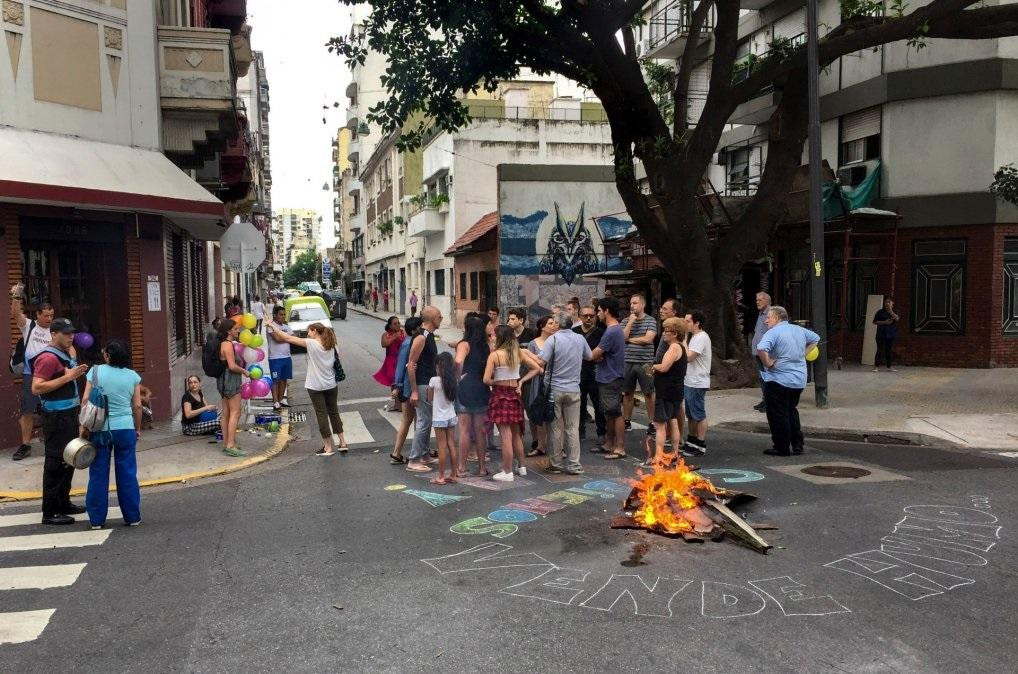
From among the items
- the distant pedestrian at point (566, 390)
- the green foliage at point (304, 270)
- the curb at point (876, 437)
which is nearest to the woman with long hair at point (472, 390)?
the distant pedestrian at point (566, 390)

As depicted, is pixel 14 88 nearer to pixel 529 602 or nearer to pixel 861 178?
pixel 529 602

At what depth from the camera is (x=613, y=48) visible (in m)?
13.8

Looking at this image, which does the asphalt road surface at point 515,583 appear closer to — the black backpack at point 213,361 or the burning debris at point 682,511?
the burning debris at point 682,511

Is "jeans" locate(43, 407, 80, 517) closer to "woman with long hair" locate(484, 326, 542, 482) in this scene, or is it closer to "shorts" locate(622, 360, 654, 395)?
"woman with long hair" locate(484, 326, 542, 482)

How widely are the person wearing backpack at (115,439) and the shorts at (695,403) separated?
6.07m

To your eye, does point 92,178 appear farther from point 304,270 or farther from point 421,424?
point 304,270

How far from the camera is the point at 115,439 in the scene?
691 centimetres

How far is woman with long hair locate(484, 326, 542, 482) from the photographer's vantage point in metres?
8.32

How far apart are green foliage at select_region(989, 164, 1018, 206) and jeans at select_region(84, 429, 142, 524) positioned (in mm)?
16842

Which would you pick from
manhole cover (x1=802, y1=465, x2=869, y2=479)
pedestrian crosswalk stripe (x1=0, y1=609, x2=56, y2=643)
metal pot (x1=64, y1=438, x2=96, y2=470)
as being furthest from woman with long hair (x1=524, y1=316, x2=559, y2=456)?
pedestrian crosswalk stripe (x1=0, y1=609, x2=56, y2=643)

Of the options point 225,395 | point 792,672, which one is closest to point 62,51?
point 225,395

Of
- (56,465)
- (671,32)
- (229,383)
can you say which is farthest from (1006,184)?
(56,465)

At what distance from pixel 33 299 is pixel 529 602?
9.20 metres

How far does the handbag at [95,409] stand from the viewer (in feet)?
22.0
